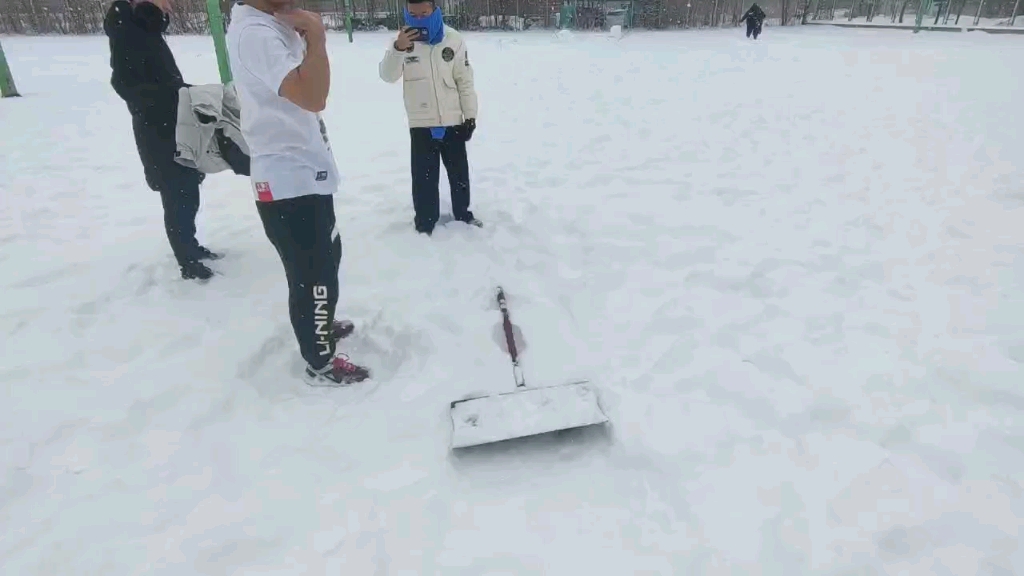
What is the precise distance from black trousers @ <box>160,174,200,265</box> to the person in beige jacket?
1.41 meters

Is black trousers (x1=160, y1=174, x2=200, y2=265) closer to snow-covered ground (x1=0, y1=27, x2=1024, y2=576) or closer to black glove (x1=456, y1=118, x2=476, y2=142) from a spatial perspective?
snow-covered ground (x1=0, y1=27, x2=1024, y2=576)

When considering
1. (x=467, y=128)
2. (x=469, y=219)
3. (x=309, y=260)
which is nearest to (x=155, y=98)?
(x=309, y=260)

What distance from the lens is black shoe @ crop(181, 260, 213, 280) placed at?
3668 mm

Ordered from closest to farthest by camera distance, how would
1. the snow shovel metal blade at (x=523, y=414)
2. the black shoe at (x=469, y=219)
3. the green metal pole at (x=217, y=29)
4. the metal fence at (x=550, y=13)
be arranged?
1. the snow shovel metal blade at (x=523, y=414)
2. the black shoe at (x=469, y=219)
3. the green metal pole at (x=217, y=29)
4. the metal fence at (x=550, y=13)

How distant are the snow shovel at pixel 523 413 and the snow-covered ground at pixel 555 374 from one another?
9cm

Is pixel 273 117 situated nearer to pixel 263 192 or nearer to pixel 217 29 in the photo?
pixel 263 192

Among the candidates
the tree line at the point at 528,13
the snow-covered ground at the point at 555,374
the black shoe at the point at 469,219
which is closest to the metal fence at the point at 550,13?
the tree line at the point at 528,13

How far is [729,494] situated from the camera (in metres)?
2.29

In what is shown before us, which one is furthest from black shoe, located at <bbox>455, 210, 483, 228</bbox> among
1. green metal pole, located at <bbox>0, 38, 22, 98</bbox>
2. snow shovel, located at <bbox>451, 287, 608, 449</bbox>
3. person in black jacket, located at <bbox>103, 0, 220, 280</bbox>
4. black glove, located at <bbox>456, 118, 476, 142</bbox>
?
green metal pole, located at <bbox>0, 38, 22, 98</bbox>

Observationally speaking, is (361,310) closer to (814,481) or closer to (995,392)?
(814,481)

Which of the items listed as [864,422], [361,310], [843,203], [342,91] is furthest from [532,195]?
[342,91]

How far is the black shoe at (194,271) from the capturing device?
12.0ft

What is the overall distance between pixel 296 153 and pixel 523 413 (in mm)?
1420

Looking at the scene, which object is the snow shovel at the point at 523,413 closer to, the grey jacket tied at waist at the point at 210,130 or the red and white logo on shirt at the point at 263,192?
the red and white logo on shirt at the point at 263,192
